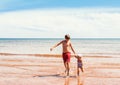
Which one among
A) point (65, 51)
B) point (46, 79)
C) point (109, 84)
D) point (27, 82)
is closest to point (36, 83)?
point (27, 82)

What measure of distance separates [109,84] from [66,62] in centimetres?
261

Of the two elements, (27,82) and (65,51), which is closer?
(27,82)

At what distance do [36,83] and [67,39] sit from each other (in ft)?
9.71

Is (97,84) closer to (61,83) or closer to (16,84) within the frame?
(61,83)

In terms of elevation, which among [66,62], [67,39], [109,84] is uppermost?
[67,39]

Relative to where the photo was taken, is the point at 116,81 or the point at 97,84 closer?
the point at 97,84

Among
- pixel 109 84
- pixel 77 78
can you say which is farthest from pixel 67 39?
pixel 109 84

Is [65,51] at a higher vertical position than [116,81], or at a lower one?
higher

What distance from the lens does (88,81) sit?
15.2 m

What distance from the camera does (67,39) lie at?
15.8 meters

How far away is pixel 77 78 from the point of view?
16.2 meters

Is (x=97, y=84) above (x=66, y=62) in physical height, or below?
below

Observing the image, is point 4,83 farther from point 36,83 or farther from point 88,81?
point 88,81

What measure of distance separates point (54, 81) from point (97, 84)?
230 cm
